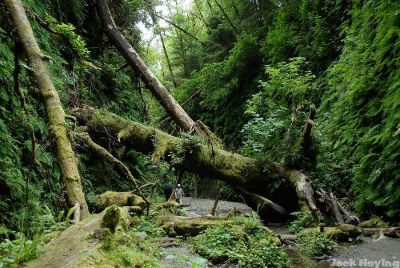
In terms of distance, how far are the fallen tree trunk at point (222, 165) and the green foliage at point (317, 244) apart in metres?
2.15

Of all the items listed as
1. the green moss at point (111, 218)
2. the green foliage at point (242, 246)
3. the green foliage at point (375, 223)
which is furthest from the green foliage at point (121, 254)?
the green foliage at point (375, 223)

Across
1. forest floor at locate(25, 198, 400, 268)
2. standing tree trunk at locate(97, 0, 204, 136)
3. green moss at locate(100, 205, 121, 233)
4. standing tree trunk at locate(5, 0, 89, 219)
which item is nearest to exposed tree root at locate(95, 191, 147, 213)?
forest floor at locate(25, 198, 400, 268)

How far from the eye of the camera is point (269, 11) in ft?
55.7

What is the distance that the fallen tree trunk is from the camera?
25.7ft

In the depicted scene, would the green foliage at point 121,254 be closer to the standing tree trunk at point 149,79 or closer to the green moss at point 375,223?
the green moss at point 375,223

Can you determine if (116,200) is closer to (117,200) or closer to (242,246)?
(117,200)

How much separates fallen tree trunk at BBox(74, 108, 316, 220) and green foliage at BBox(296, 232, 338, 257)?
2152 mm

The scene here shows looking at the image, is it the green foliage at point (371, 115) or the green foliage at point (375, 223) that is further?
the green foliage at point (371, 115)

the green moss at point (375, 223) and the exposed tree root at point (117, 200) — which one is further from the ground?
the exposed tree root at point (117, 200)

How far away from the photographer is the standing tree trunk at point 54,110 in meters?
4.06

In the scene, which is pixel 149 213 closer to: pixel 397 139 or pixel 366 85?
pixel 397 139

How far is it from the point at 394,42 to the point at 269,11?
1078 centimetres

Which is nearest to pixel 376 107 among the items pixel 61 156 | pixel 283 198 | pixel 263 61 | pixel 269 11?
pixel 283 198

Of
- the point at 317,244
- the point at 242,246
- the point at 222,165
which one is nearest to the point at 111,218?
the point at 242,246
